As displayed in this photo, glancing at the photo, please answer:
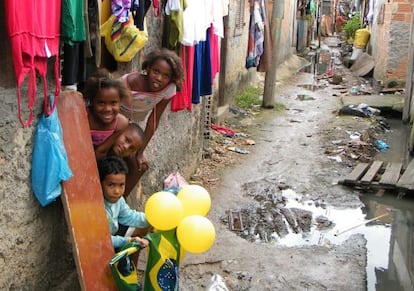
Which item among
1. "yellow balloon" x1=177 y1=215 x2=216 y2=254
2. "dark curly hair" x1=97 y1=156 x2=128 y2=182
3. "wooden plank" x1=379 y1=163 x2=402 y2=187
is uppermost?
"dark curly hair" x1=97 y1=156 x2=128 y2=182

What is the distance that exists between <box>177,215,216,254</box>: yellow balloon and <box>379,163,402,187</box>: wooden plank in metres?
3.86

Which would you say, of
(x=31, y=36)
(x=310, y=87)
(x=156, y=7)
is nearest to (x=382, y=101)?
(x=310, y=87)

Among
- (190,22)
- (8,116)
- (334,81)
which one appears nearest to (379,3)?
(334,81)

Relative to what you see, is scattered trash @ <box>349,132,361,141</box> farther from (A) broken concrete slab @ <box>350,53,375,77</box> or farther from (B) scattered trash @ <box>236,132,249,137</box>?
(A) broken concrete slab @ <box>350,53,375,77</box>

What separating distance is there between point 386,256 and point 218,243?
152 cm

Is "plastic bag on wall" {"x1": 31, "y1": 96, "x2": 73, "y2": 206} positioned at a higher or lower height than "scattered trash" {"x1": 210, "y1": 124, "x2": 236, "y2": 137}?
higher

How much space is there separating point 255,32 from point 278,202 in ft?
14.2

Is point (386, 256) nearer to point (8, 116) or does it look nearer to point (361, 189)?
point (361, 189)

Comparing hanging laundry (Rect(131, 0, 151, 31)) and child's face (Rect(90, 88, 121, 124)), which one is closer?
child's face (Rect(90, 88, 121, 124))

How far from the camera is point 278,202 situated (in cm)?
595

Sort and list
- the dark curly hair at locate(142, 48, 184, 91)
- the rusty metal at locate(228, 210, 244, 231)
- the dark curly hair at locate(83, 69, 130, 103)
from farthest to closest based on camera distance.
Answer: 1. the rusty metal at locate(228, 210, 244, 231)
2. the dark curly hair at locate(142, 48, 184, 91)
3. the dark curly hair at locate(83, 69, 130, 103)

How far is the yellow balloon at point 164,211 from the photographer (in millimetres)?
3076

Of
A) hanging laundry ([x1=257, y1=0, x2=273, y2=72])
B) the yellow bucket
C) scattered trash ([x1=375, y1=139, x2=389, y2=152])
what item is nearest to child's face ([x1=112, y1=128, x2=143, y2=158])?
scattered trash ([x1=375, y1=139, x2=389, y2=152])

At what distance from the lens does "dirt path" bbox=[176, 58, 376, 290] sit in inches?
169
